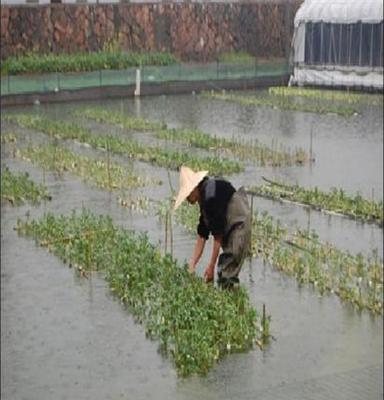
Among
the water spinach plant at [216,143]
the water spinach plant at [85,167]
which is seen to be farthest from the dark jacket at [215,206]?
the water spinach plant at [216,143]

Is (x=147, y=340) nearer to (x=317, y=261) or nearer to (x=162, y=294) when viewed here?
(x=162, y=294)

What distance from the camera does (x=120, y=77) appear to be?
13.1 m

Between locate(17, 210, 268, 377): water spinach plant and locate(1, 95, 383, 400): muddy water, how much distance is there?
63 millimetres

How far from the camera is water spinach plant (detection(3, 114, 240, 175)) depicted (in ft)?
22.6

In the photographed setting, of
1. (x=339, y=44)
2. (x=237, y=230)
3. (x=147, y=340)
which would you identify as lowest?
(x=147, y=340)

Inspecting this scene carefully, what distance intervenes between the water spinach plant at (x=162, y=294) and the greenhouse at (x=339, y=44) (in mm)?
2060

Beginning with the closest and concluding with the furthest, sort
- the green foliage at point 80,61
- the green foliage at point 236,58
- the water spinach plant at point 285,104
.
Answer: the water spinach plant at point 285,104
the green foliage at point 236,58
the green foliage at point 80,61

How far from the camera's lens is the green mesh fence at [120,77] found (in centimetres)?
1234

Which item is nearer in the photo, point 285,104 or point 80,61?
point 285,104

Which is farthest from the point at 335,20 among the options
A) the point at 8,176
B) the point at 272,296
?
the point at 8,176

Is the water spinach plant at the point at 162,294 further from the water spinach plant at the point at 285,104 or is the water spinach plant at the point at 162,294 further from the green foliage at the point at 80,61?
the green foliage at the point at 80,61

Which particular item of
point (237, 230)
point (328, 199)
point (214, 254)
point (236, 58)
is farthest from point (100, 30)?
point (237, 230)

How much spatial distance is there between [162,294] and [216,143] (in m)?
4.34

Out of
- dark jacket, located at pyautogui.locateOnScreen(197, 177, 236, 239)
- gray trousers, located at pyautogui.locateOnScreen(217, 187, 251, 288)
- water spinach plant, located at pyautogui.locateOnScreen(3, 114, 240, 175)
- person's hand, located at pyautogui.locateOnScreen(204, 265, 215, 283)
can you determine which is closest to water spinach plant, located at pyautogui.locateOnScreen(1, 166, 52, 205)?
water spinach plant, located at pyautogui.locateOnScreen(3, 114, 240, 175)
